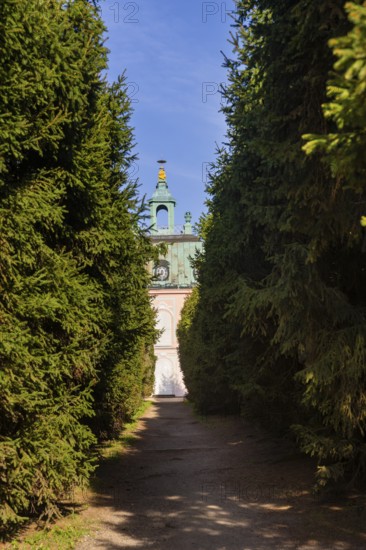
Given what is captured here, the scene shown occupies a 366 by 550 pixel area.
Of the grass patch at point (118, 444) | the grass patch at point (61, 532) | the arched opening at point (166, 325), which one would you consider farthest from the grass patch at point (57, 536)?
the arched opening at point (166, 325)

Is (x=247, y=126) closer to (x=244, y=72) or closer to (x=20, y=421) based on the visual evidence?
(x=244, y=72)

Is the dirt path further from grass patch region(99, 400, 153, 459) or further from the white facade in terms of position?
the white facade

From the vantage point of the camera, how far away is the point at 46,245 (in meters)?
7.42

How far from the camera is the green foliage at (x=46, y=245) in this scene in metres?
6.45

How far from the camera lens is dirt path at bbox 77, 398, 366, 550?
707 centimetres

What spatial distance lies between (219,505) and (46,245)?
4799 millimetres

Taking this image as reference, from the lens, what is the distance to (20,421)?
22.6 feet

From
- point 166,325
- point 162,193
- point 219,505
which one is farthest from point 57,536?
point 162,193

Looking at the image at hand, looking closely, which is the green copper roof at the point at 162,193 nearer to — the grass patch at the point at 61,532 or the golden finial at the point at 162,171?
the golden finial at the point at 162,171

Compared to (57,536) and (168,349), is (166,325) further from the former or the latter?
(57,536)

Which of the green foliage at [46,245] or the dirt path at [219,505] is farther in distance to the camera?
the dirt path at [219,505]

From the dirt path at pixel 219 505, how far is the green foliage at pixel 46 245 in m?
1.15

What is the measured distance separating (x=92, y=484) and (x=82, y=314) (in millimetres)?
4411

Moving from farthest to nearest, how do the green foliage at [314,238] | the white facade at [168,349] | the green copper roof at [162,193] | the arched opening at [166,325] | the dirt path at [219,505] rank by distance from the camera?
the green copper roof at [162,193], the arched opening at [166,325], the white facade at [168,349], the dirt path at [219,505], the green foliage at [314,238]
